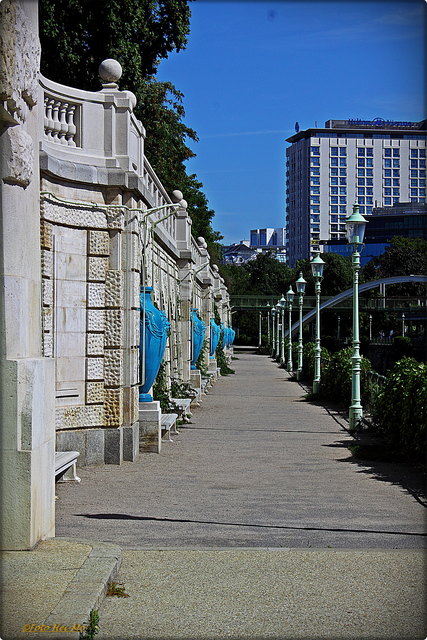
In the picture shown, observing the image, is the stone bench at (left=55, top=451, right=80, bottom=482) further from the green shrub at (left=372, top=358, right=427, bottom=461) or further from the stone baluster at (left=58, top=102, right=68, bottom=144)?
the green shrub at (left=372, top=358, right=427, bottom=461)

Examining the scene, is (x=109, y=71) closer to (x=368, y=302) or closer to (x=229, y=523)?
(x=229, y=523)

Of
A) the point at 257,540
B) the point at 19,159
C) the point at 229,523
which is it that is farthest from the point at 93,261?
the point at 19,159

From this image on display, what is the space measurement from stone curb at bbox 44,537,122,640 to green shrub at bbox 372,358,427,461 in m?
6.68

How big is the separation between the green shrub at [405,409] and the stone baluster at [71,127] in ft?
19.6

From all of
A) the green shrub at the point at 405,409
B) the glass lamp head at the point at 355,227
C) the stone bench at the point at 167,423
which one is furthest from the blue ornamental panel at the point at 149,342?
the glass lamp head at the point at 355,227

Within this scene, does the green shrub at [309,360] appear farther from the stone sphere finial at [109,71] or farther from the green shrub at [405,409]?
the stone sphere finial at [109,71]

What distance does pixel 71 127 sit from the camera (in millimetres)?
12867

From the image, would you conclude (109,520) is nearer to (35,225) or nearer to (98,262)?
(35,225)

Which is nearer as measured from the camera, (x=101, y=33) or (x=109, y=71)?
(x=109, y=71)

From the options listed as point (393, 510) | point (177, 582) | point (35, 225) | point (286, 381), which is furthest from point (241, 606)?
point (286, 381)

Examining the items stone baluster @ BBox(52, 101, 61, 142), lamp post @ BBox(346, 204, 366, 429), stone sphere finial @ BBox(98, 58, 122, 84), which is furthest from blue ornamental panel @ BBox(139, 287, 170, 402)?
lamp post @ BBox(346, 204, 366, 429)

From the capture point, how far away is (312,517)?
9.51 m

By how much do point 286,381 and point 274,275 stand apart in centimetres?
10544

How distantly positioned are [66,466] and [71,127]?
4.81 meters
